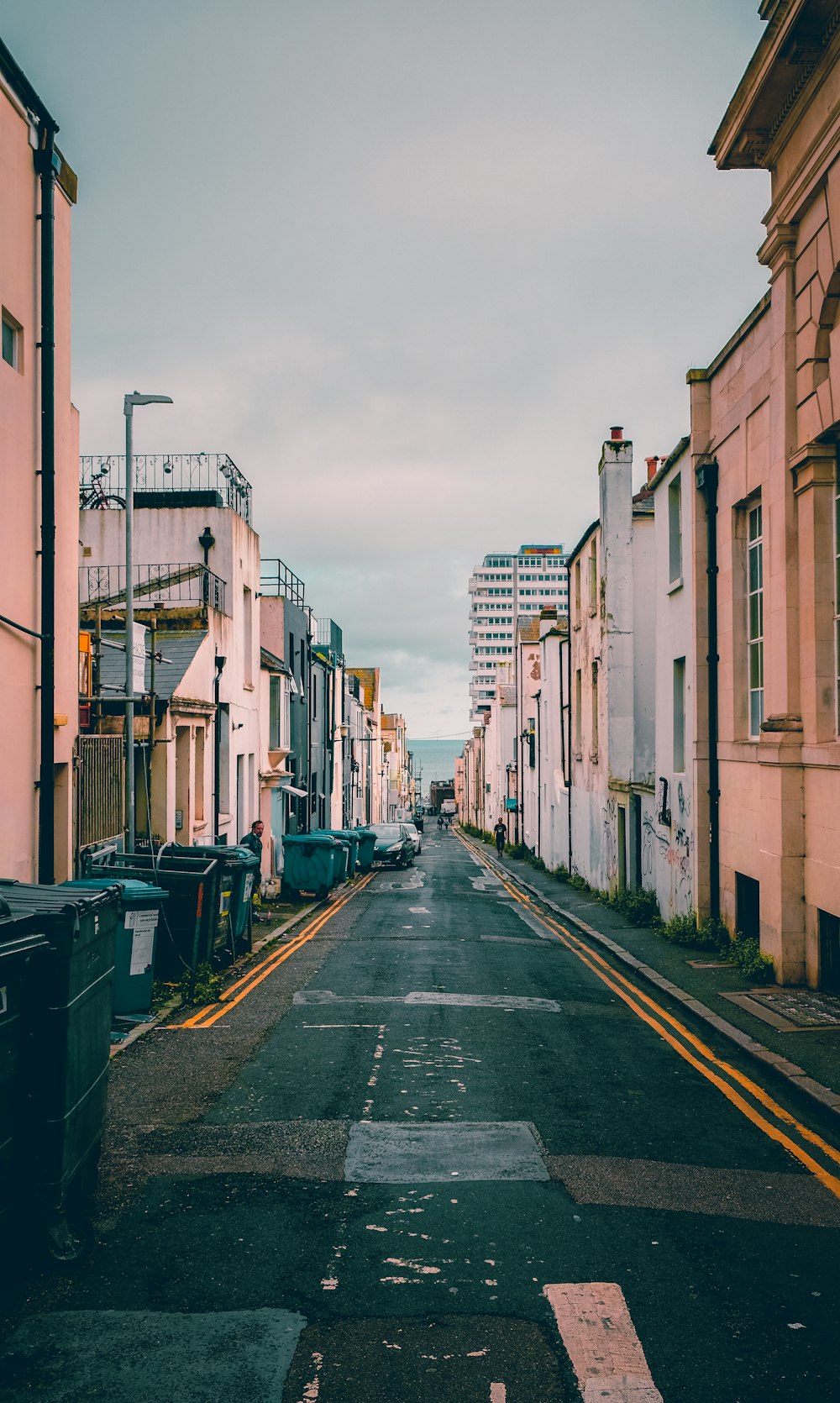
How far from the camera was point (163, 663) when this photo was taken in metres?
19.8

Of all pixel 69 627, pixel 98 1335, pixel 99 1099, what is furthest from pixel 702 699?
pixel 98 1335

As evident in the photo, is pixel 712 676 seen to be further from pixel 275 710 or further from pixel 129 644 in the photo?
pixel 275 710

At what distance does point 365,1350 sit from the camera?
15.3 feet

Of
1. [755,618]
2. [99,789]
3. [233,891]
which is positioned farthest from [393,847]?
[755,618]

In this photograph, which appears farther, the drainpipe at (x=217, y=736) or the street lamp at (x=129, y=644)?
the drainpipe at (x=217, y=736)

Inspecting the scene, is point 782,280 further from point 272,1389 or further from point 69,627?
point 272,1389

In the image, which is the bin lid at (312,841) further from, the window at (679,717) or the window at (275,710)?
the window at (679,717)

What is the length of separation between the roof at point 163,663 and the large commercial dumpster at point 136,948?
7318 millimetres

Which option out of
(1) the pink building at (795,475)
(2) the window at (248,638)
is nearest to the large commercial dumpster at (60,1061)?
(1) the pink building at (795,475)

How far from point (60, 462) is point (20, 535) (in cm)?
159

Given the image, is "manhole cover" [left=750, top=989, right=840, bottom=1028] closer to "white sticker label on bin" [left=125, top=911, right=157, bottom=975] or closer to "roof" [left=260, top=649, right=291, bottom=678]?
"white sticker label on bin" [left=125, top=911, right=157, bottom=975]

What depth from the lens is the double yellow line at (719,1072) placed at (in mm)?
7332

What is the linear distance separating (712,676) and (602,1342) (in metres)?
12.9

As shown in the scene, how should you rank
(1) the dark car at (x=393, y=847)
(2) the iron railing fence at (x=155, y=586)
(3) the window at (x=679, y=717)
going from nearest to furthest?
(3) the window at (x=679, y=717)
(2) the iron railing fence at (x=155, y=586)
(1) the dark car at (x=393, y=847)
